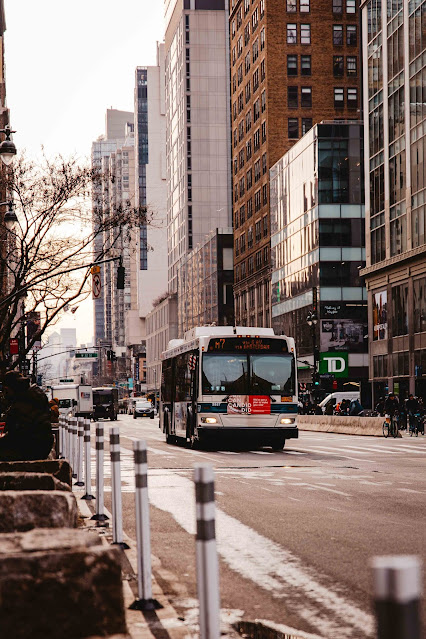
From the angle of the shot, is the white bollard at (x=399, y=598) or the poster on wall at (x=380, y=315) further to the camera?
the poster on wall at (x=380, y=315)

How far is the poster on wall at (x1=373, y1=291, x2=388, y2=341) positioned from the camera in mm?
65875

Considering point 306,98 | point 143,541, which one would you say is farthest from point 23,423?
point 306,98

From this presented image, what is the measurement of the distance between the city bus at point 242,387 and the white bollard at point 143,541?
20.6m

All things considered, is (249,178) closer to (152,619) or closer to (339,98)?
(339,98)

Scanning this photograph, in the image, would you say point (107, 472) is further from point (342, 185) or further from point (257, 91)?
point (257, 91)

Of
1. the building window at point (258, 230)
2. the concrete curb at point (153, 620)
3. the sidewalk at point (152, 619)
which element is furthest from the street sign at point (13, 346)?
the building window at point (258, 230)

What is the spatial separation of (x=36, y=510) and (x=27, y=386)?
19.2ft

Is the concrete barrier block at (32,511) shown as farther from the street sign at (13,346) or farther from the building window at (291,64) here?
the building window at (291,64)

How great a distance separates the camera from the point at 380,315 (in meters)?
67.1

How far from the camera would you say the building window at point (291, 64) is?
99312 millimetres

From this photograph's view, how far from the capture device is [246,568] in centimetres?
823

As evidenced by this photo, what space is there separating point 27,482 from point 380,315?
2395 inches

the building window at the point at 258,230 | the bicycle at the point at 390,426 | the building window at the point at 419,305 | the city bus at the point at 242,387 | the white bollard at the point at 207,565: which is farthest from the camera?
the building window at the point at 258,230

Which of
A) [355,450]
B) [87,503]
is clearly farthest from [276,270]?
[87,503]
